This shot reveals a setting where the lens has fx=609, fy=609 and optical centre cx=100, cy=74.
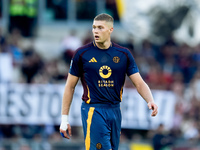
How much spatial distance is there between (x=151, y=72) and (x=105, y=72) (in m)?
9.73

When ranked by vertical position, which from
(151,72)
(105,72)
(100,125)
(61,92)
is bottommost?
(61,92)

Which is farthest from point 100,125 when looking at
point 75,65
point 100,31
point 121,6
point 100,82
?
point 121,6

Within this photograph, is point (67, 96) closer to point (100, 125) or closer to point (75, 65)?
point (75, 65)

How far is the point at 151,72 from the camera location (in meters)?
18.6

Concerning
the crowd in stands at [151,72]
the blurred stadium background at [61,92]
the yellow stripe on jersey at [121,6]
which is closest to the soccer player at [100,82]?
the blurred stadium background at [61,92]

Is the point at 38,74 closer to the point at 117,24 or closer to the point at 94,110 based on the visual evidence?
the point at 117,24

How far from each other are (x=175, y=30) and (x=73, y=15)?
4.01 m

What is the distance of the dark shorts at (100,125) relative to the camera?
8.90 meters

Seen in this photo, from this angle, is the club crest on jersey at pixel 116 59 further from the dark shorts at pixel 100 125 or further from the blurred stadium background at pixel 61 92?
the blurred stadium background at pixel 61 92

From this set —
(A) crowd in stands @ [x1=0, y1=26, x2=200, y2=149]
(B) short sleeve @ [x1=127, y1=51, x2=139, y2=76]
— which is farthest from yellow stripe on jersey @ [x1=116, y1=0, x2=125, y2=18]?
(B) short sleeve @ [x1=127, y1=51, x2=139, y2=76]

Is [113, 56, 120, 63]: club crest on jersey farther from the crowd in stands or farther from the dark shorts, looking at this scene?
the crowd in stands

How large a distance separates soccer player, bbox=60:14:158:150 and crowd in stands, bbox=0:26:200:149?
7.87m

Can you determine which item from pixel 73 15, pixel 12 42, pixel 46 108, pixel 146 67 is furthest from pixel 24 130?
pixel 73 15

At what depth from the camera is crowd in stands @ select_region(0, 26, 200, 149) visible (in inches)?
685
